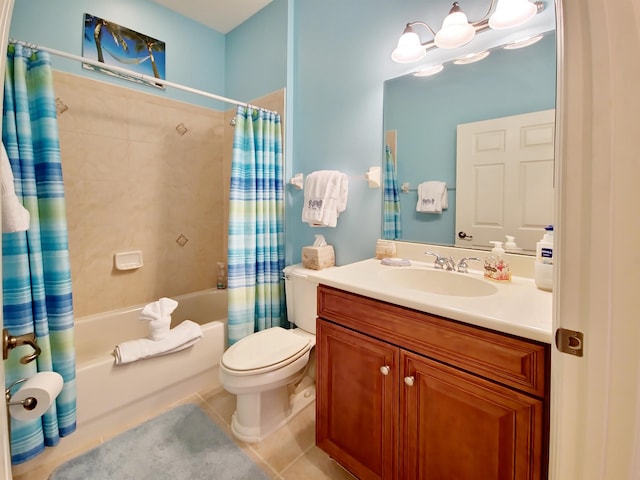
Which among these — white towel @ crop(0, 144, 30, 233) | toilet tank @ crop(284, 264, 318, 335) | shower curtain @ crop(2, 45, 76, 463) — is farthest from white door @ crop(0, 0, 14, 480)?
toilet tank @ crop(284, 264, 318, 335)

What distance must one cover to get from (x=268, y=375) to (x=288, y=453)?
1.29 ft

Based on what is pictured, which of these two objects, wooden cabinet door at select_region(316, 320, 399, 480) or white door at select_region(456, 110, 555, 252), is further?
white door at select_region(456, 110, 555, 252)


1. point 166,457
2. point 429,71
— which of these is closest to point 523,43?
point 429,71

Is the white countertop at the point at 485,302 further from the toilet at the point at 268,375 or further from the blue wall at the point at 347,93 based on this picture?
the blue wall at the point at 347,93

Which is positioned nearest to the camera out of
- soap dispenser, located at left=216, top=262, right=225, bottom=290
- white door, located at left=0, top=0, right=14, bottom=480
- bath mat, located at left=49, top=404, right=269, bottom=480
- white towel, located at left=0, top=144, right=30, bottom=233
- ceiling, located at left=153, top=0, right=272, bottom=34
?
white door, located at left=0, top=0, right=14, bottom=480

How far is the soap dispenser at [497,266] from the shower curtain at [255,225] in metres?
1.32

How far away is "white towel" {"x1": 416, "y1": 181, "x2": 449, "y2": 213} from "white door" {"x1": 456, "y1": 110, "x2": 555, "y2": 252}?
0.23 ft

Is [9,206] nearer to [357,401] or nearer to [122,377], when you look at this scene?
[122,377]

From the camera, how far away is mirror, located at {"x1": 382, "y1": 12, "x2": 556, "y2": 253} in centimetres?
119

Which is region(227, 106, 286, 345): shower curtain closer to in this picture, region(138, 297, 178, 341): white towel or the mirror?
region(138, 297, 178, 341): white towel

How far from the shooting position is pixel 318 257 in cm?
183

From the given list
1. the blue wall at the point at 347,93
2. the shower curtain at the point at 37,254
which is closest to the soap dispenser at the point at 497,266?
the blue wall at the point at 347,93

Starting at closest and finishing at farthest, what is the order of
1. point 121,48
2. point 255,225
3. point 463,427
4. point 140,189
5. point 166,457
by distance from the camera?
point 463,427 < point 166,457 < point 255,225 < point 121,48 < point 140,189

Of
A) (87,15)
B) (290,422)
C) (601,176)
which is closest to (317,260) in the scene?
(290,422)
